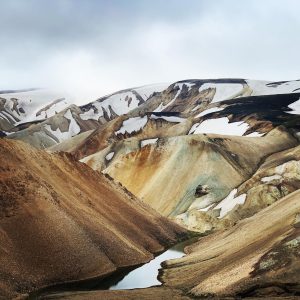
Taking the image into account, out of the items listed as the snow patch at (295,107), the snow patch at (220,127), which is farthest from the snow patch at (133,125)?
the snow patch at (295,107)

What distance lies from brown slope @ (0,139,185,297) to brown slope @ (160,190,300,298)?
649 cm

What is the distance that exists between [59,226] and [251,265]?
18.4 metres

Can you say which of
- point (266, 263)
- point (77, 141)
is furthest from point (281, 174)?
point (77, 141)

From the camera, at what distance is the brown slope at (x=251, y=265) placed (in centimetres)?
2831

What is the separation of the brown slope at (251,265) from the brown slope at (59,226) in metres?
6.49

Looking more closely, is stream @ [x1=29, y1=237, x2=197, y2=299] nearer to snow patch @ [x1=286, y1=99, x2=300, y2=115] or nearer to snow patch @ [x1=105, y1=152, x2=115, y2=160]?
snow patch @ [x1=105, y1=152, x2=115, y2=160]

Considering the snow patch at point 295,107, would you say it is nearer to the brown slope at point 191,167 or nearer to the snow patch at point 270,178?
the brown slope at point 191,167

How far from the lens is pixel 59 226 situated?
1726 inches

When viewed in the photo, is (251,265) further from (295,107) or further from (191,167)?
(295,107)

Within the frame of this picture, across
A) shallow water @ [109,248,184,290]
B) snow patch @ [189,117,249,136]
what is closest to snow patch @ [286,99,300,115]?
snow patch @ [189,117,249,136]

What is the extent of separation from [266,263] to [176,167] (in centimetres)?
6407

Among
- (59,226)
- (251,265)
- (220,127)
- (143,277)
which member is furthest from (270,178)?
(220,127)

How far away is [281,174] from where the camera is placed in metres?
78.3

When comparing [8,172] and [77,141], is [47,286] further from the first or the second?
[77,141]
